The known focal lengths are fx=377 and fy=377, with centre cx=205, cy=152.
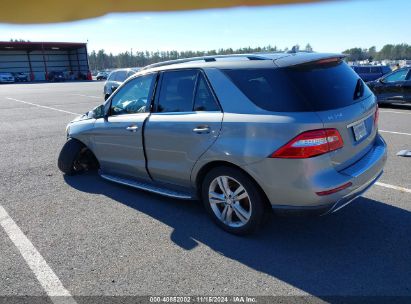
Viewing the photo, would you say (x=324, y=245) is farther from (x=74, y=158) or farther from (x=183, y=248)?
(x=74, y=158)

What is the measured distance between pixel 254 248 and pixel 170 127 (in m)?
1.53

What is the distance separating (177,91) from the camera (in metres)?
4.16

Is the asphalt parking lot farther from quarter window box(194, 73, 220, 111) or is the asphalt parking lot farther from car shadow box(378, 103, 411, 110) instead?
car shadow box(378, 103, 411, 110)

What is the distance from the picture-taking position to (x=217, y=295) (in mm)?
2854

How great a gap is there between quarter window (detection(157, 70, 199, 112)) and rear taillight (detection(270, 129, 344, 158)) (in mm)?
1235

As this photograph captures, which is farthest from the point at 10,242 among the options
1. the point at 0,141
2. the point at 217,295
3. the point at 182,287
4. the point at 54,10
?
the point at 0,141

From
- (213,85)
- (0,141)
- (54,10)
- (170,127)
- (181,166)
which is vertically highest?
(54,10)

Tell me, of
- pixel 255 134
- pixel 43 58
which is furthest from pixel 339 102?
pixel 43 58

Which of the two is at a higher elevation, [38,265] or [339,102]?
[339,102]

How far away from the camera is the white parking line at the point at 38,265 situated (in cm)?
292

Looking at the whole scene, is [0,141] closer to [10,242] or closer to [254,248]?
[10,242]

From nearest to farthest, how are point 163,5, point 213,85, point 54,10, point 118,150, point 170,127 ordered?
point 54,10 → point 163,5 → point 213,85 → point 170,127 → point 118,150

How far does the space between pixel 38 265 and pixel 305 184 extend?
245 cm

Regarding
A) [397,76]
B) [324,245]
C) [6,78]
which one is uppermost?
[397,76]
